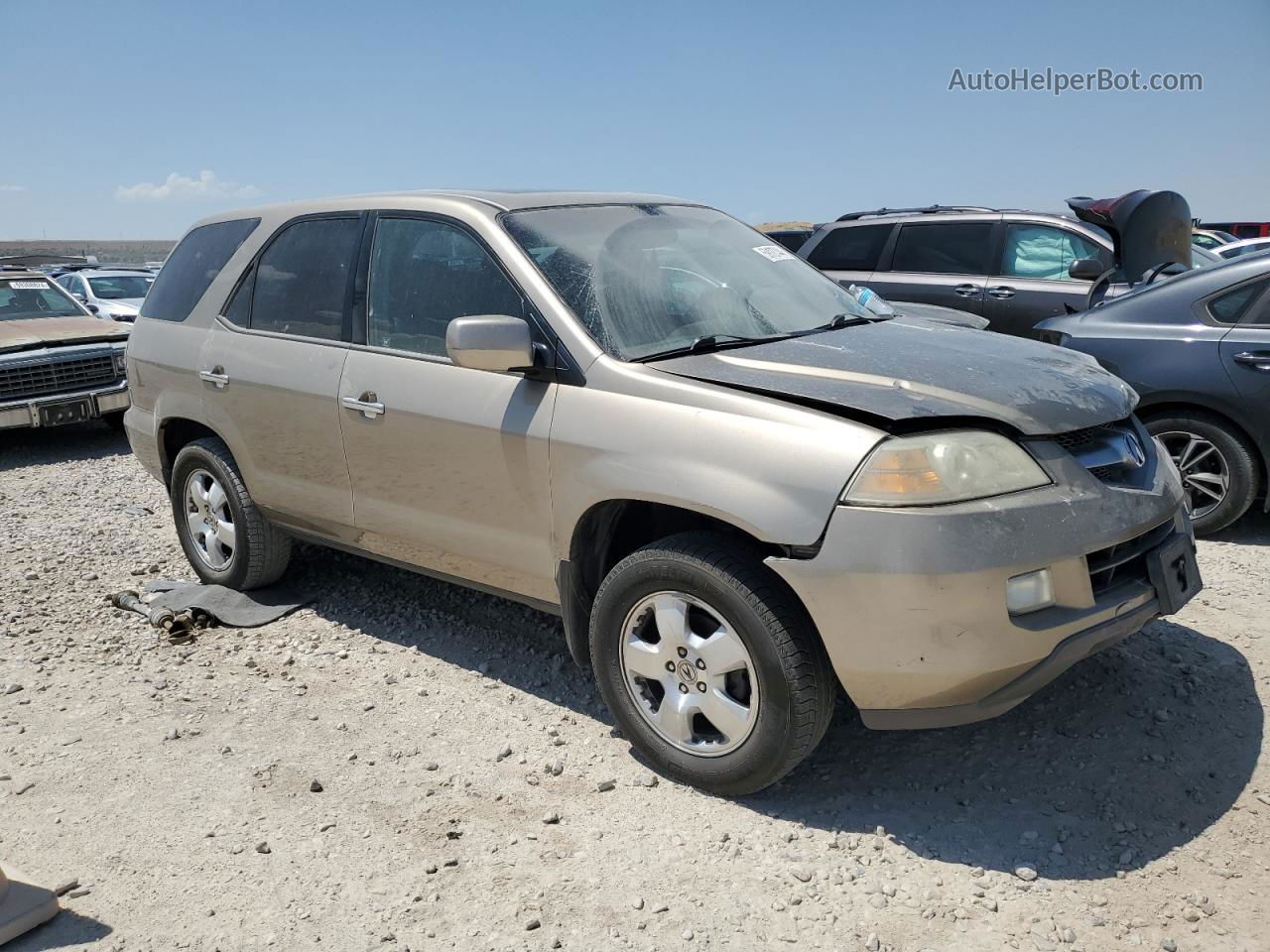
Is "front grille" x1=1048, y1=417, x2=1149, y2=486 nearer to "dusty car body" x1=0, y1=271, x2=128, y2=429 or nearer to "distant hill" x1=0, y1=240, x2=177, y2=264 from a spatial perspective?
"dusty car body" x1=0, y1=271, x2=128, y2=429

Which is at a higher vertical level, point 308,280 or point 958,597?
point 308,280

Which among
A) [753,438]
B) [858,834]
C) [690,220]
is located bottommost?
[858,834]

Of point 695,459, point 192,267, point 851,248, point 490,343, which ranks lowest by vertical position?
point 695,459

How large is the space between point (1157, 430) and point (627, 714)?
3525 millimetres

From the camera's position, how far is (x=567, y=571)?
11.5ft

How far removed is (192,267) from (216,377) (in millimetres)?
744

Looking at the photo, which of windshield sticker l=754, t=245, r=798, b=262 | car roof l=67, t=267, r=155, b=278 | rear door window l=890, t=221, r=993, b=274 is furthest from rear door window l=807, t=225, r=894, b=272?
car roof l=67, t=267, r=155, b=278

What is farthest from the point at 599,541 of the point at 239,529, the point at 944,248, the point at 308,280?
the point at 944,248

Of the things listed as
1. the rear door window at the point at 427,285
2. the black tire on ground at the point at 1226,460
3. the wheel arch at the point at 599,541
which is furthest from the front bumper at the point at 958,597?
the black tire on ground at the point at 1226,460

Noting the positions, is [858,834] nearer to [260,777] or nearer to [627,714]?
[627,714]

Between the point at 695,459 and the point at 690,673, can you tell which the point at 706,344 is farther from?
the point at 690,673

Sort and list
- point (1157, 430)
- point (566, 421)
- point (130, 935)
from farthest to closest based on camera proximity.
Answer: point (1157, 430) < point (566, 421) < point (130, 935)

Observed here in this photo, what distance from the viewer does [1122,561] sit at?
9.89 ft

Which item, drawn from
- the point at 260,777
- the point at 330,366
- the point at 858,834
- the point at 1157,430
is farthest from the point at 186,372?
the point at 1157,430
